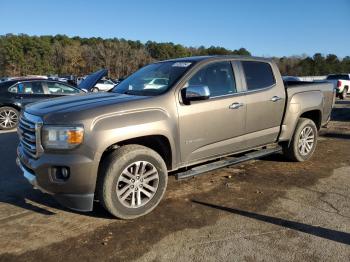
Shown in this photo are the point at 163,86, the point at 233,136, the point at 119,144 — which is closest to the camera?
the point at 119,144

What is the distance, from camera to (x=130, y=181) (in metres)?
4.49

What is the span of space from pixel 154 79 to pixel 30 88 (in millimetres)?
7566

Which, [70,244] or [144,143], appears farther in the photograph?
[144,143]

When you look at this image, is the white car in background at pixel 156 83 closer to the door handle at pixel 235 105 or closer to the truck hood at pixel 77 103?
the truck hood at pixel 77 103

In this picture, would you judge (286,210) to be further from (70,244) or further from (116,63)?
(116,63)

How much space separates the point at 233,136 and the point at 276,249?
6.71 feet

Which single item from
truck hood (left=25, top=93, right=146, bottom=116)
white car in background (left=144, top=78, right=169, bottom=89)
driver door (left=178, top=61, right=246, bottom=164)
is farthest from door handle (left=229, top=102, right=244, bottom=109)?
truck hood (left=25, top=93, right=146, bottom=116)

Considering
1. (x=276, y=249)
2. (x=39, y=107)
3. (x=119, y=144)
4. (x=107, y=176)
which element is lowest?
(x=276, y=249)

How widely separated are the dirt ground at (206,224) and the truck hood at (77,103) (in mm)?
A: 1234

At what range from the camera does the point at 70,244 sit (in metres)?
3.94

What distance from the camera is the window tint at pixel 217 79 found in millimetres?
5258

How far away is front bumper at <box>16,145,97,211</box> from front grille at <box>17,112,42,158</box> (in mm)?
133

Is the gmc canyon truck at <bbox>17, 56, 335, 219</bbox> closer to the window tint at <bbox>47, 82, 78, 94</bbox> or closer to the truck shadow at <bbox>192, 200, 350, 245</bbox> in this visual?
the truck shadow at <bbox>192, 200, 350, 245</bbox>

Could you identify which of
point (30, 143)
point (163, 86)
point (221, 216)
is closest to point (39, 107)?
point (30, 143)
